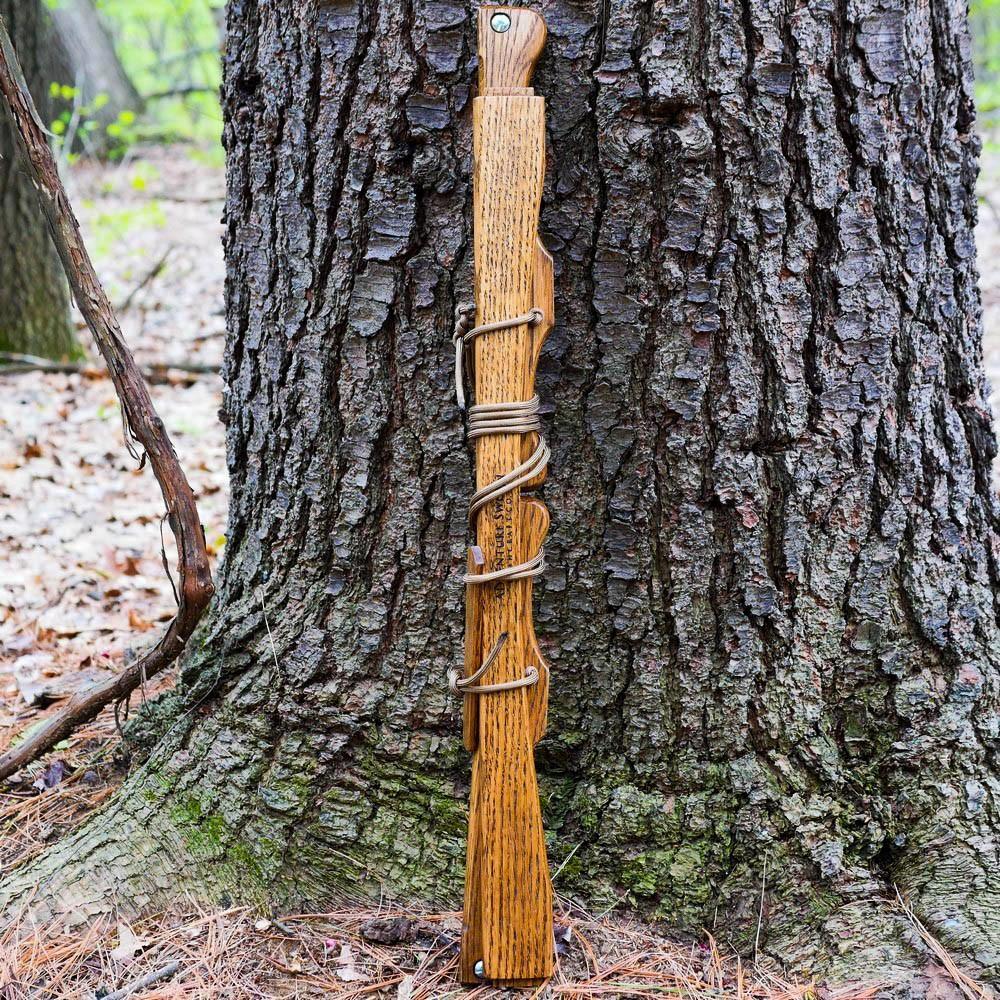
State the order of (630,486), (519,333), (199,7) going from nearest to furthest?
(519,333), (630,486), (199,7)

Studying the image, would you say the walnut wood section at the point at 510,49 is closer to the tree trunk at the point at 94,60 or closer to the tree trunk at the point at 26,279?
the tree trunk at the point at 26,279

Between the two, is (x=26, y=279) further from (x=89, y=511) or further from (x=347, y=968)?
(x=347, y=968)

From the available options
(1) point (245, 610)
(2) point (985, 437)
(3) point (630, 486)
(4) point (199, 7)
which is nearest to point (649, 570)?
(3) point (630, 486)

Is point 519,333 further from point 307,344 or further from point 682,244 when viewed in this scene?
point 307,344

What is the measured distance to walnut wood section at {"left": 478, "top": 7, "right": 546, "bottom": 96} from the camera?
5.39ft

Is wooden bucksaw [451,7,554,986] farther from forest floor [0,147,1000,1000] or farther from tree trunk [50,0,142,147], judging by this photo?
tree trunk [50,0,142,147]

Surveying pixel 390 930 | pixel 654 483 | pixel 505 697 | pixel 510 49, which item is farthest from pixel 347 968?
pixel 510 49

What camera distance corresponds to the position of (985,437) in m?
2.01

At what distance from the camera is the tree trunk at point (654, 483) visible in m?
1.76

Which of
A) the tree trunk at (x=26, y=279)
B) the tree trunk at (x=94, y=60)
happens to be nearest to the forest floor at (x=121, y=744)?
the tree trunk at (x=26, y=279)

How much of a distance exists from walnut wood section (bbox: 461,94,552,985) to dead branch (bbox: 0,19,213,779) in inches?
34.5

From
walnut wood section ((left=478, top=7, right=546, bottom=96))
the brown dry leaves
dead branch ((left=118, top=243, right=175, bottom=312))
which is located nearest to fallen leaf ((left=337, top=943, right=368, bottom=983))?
the brown dry leaves

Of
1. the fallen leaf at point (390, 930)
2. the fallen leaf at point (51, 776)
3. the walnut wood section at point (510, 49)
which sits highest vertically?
the walnut wood section at point (510, 49)

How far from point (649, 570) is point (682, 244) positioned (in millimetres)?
670
